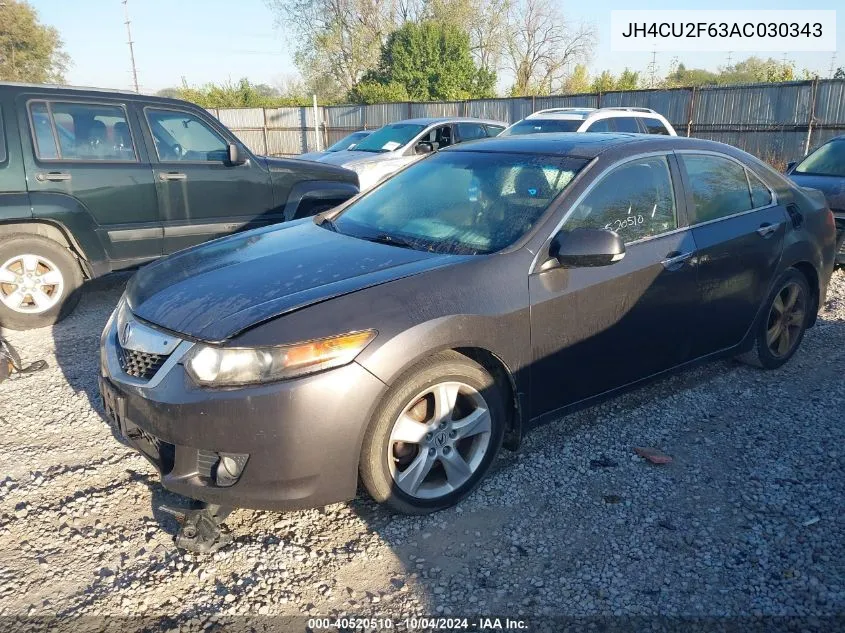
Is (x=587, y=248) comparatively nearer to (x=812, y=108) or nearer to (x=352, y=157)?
(x=352, y=157)

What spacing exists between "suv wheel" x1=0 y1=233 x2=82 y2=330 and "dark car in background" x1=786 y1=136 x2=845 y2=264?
24.7ft

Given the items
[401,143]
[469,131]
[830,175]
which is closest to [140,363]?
[830,175]

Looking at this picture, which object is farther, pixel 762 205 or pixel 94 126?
pixel 94 126

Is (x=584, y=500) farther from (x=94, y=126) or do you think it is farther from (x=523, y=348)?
(x=94, y=126)

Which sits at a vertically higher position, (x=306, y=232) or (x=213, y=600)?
(x=306, y=232)

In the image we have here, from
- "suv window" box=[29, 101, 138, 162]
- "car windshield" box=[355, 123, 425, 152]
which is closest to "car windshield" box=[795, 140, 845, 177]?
"car windshield" box=[355, 123, 425, 152]

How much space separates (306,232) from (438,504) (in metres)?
1.76

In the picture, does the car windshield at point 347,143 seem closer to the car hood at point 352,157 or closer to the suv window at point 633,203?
the car hood at point 352,157

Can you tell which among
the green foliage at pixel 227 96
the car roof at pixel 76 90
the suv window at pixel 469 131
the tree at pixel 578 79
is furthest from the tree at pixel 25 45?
the car roof at pixel 76 90

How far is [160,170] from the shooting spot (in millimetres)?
6219

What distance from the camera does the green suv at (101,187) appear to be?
18.3ft

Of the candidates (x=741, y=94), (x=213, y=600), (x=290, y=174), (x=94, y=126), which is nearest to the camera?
(x=213, y=600)

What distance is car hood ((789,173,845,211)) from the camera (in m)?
7.14

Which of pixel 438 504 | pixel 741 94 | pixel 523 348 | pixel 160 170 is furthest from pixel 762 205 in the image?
pixel 741 94
